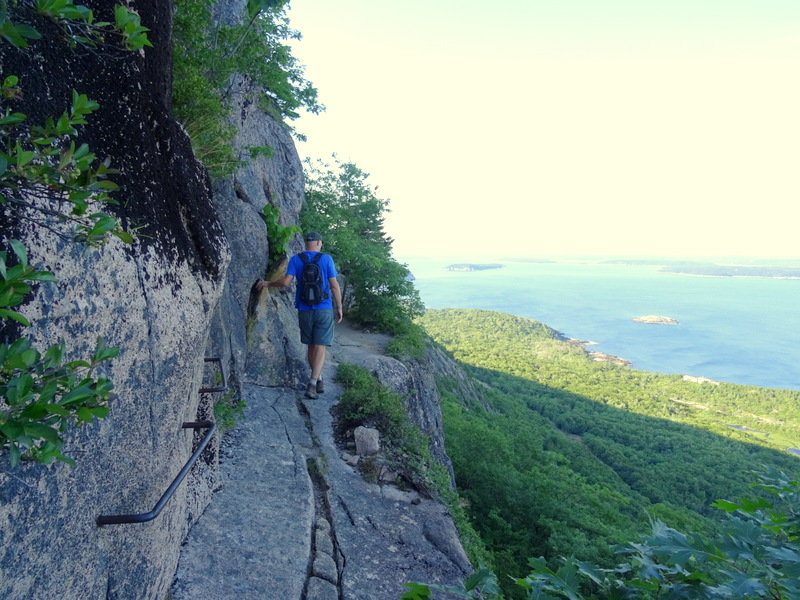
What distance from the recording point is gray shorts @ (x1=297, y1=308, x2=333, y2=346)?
603cm

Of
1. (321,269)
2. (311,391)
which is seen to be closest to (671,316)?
(311,391)

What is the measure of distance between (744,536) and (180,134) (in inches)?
143

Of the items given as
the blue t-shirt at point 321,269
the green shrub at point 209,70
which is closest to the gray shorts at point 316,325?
the blue t-shirt at point 321,269

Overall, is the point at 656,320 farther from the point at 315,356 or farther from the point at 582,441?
the point at 315,356

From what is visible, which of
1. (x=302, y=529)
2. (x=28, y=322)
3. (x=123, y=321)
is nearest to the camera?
(x=28, y=322)

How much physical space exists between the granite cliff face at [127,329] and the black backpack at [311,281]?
90.2 inches

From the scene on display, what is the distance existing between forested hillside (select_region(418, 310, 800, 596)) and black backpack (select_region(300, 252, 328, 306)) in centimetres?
416

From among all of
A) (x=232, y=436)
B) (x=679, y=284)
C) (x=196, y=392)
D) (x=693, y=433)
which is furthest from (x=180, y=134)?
(x=679, y=284)

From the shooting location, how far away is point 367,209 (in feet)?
60.4

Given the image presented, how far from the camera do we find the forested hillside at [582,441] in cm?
1158

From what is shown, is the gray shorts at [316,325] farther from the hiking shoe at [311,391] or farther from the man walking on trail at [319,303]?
the hiking shoe at [311,391]

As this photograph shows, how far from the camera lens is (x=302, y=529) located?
3846 mm

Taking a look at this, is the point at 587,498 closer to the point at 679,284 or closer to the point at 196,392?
the point at 196,392

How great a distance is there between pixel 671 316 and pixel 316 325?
5012 inches
